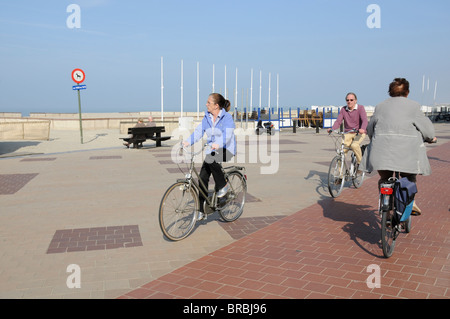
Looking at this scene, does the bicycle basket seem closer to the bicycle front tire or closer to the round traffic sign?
the bicycle front tire

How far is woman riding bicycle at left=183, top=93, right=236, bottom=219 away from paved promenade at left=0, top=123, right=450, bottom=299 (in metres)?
0.73

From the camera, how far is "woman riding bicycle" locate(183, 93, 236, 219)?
5426 mm

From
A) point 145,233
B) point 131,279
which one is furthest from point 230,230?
point 131,279

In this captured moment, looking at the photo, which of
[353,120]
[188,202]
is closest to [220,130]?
[188,202]

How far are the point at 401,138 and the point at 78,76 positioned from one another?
54.6 feet

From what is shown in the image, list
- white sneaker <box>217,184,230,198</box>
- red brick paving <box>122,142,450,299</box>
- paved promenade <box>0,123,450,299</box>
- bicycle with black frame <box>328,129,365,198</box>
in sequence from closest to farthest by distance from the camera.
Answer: red brick paving <box>122,142,450,299</box>, paved promenade <box>0,123,450,299</box>, white sneaker <box>217,184,230,198</box>, bicycle with black frame <box>328,129,365,198</box>

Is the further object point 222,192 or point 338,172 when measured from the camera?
point 338,172

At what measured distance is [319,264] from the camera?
4301 millimetres

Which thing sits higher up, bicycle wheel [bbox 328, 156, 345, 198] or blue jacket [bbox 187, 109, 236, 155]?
blue jacket [bbox 187, 109, 236, 155]

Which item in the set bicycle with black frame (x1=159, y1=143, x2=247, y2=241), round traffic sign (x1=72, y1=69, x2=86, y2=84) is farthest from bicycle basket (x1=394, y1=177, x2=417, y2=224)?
round traffic sign (x1=72, y1=69, x2=86, y2=84)

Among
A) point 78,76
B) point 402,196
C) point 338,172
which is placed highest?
point 78,76

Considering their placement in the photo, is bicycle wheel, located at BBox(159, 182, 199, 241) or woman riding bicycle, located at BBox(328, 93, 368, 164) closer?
bicycle wheel, located at BBox(159, 182, 199, 241)

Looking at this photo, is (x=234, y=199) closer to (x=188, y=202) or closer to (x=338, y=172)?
(x=188, y=202)

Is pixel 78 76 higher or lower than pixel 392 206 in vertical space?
higher
